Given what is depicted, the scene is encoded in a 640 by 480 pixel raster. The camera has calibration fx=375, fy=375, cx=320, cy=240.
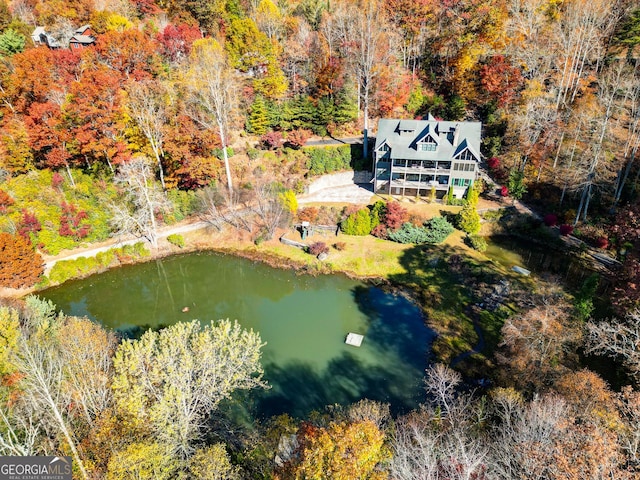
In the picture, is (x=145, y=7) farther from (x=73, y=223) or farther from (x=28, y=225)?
(x=28, y=225)

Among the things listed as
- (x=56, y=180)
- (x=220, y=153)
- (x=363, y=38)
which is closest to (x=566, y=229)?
(x=363, y=38)

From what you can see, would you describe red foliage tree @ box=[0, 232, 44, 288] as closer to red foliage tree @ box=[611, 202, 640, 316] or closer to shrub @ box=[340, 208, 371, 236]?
shrub @ box=[340, 208, 371, 236]

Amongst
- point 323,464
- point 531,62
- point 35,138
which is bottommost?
point 323,464

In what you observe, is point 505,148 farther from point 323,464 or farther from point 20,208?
point 20,208

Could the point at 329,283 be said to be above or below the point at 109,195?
below

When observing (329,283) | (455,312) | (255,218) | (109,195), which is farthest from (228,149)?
(455,312)

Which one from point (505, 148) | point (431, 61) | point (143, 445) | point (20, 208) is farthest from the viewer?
point (431, 61)

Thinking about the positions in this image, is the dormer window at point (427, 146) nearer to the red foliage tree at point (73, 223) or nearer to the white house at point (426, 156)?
the white house at point (426, 156)

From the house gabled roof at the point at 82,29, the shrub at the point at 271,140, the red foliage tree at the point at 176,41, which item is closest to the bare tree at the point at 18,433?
the shrub at the point at 271,140
